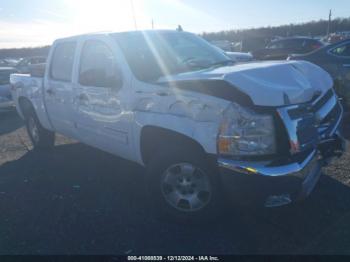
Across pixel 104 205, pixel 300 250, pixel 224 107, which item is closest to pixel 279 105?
pixel 224 107

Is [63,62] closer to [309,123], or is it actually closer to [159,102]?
[159,102]

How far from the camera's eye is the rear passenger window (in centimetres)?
542

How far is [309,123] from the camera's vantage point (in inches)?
133

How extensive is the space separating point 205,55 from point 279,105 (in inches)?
79.0

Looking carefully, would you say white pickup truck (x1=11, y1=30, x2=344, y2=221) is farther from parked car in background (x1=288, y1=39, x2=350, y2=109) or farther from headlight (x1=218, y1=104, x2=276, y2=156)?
parked car in background (x1=288, y1=39, x2=350, y2=109)

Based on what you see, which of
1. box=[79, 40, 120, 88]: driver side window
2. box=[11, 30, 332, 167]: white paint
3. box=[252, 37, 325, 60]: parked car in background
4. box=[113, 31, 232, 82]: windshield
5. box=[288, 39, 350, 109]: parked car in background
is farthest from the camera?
box=[252, 37, 325, 60]: parked car in background

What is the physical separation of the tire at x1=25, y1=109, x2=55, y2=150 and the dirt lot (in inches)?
60.5

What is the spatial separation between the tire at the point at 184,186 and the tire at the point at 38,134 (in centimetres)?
376

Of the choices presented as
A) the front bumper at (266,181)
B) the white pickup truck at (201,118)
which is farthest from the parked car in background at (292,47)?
the front bumper at (266,181)

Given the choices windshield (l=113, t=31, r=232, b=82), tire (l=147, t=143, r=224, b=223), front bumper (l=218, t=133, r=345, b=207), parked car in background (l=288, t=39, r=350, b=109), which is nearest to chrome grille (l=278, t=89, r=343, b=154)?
front bumper (l=218, t=133, r=345, b=207)

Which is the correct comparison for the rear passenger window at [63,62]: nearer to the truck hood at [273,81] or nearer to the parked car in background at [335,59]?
the truck hood at [273,81]

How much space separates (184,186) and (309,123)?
133 cm

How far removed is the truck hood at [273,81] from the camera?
126 inches

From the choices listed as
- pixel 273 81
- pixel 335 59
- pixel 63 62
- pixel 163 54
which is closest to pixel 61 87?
pixel 63 62
